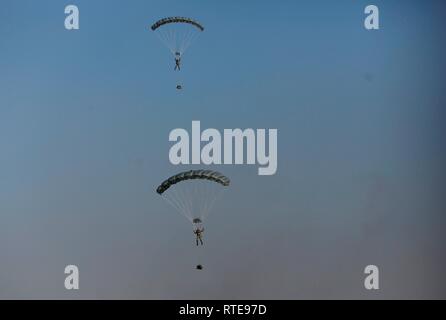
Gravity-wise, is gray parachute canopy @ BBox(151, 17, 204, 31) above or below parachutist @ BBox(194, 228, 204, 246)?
above

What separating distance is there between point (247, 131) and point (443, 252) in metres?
3.00

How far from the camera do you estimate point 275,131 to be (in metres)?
6.11

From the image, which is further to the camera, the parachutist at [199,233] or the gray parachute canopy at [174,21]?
the parachutist at [199,233]

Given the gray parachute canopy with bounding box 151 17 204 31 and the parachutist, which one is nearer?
the gray parachute canopy with bounding box 151 17 204 31

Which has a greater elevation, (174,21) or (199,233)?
(174,21)

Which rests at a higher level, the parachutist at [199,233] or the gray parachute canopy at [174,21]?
the gray parachute canopy at [174,21]

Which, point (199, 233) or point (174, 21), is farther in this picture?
point (199, 233)
